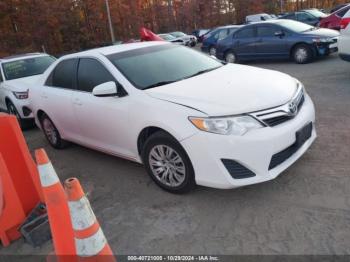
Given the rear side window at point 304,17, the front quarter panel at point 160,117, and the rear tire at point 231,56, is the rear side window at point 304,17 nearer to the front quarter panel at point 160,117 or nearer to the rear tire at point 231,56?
the rear tire at point 231,56

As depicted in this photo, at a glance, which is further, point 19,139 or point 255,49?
point 255,49

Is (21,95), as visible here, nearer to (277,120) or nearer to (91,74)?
(91,74)

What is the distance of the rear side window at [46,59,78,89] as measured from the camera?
5160mm

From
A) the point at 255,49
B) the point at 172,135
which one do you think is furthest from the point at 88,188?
the point at 255,49

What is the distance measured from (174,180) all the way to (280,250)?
137 centimetres

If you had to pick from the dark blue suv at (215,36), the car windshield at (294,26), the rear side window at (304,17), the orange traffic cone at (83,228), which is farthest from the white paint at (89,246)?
the rear side window at (304,17)

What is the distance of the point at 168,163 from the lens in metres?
3.84

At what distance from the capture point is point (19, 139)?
356cm

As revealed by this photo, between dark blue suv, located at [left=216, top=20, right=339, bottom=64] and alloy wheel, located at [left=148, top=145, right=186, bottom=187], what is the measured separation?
28.3 feet

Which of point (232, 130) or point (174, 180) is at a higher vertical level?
point (232, 130)

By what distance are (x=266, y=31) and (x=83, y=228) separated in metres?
11.1

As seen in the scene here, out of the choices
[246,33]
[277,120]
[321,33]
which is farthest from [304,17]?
[277,120]

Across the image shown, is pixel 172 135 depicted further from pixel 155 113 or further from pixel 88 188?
pixel 88 188

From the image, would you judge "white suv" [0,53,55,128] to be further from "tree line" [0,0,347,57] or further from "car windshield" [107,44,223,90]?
"tree line" [0,0,347,57]
